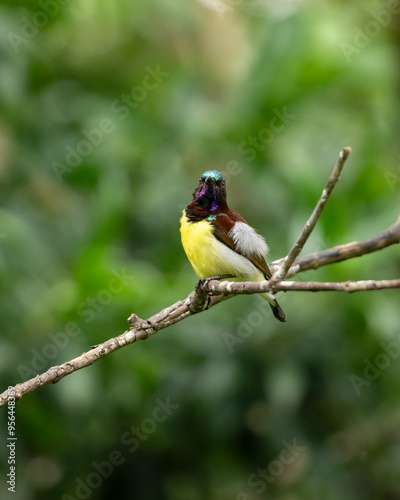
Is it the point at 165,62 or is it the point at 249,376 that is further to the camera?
the point at 165,62

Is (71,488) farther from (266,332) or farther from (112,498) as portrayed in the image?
(266,332)

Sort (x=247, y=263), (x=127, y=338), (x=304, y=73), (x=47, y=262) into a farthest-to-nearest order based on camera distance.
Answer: (x=304, y=73), (x=47, y=262), (x=247, y=263), (x=127, y=338)

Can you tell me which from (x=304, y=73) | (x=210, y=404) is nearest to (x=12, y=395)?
(x=210, y=404)

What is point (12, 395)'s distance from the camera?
2.16m

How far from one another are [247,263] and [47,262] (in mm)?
2267
